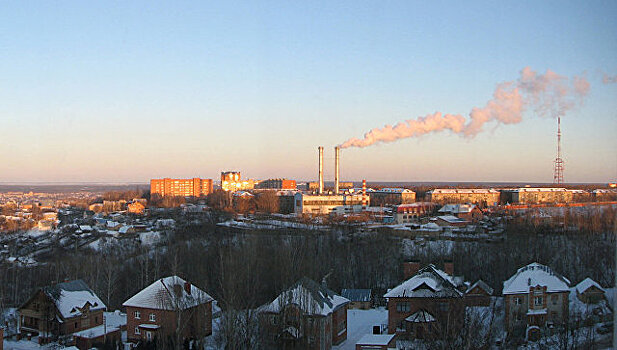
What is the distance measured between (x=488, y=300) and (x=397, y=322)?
1.93m

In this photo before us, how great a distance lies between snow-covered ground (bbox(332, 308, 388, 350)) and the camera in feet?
23.1

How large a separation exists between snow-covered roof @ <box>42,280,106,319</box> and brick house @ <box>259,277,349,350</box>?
264 centimetres

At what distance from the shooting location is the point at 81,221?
2269 centimetres

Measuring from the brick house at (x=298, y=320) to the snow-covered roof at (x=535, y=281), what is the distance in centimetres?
259

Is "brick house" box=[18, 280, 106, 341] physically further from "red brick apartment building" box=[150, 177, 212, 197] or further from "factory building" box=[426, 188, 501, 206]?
"red brick apartment building" box=[150, 177, 212, 197]

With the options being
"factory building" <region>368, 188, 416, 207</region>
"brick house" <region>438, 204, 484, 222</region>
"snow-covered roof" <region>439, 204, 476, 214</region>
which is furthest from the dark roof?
"factory building" <region>368, 188, 416, 207</region>

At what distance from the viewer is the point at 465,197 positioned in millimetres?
26188

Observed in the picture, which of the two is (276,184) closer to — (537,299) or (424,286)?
(537,299)

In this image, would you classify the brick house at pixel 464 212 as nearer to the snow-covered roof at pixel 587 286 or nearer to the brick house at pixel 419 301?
the snow-covered roof at pixel 587 286

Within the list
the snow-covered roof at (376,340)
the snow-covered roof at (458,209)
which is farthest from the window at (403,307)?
the snow-covered roof at (458,209)

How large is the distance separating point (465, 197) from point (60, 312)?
21555 millimetres

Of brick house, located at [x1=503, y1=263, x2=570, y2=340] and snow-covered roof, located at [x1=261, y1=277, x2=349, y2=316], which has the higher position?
snow-covered roof, located at [x1=261, y1=277, x2=349, y2=316]

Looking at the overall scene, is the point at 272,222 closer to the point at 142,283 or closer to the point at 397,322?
the point at 142,283

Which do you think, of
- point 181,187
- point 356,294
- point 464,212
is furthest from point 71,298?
point 181,187
